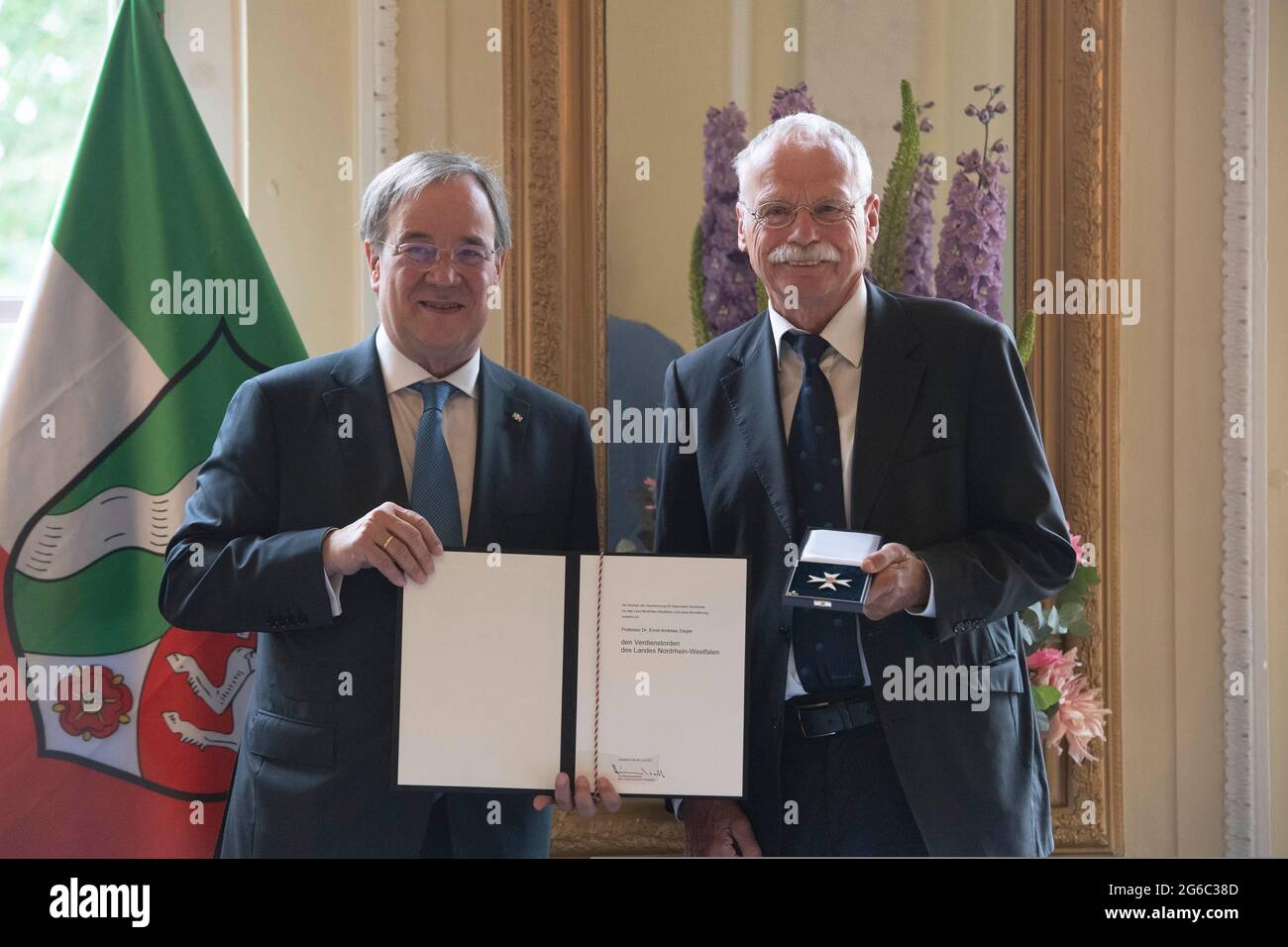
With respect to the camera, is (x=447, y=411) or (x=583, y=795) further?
(x=447, y=411)

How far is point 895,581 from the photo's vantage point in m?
1.78

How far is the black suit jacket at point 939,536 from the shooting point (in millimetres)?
1853

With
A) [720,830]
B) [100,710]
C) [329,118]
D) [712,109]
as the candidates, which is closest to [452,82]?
[329,118]

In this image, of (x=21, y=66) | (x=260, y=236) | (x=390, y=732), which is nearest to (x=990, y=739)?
(x=390, y=732)

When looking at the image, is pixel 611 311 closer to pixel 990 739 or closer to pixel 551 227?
pixel 551 227

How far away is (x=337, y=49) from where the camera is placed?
2992 mm

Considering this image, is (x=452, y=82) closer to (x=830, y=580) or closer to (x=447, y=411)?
(x=447, y=411)

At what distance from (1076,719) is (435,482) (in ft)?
5.40

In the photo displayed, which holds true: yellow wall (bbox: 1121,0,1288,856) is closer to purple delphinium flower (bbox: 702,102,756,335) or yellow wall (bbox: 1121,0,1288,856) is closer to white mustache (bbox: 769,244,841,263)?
purple delphinium flower (bbox: 702,102,756,335)

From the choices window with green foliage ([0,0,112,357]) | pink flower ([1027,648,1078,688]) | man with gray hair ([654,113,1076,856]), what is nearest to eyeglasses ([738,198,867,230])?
man with gray hair ([654,113,1076,856])

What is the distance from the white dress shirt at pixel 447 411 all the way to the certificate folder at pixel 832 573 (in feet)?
1.90
